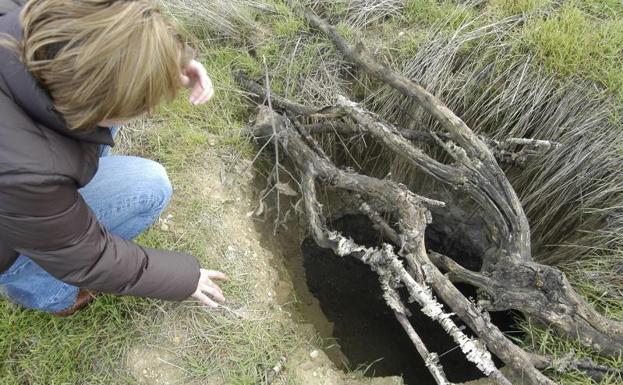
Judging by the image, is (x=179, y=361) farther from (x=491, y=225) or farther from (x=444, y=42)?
(x=444, y=42)

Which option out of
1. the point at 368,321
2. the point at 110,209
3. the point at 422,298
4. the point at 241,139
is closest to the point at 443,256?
the point at 422,298

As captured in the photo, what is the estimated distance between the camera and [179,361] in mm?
1833

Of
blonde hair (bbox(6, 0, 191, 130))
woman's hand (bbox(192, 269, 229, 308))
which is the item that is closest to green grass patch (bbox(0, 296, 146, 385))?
woman's hand (bbox(192, 269, 229, 308))

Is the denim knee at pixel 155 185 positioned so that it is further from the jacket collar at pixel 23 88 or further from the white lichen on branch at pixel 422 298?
the white lichen on branch at pixel 422 298

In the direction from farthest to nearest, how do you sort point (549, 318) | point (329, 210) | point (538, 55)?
point (329, 210) < point (538, 55) < point (549, 318)

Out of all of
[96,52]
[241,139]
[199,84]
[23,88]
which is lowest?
[241,139]

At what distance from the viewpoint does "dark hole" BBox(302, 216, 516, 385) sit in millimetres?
2521

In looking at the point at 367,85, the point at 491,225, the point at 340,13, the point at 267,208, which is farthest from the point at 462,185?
the point at 340,13

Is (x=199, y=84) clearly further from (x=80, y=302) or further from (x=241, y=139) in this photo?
(x=80, y=302)

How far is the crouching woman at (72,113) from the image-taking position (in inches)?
41.4

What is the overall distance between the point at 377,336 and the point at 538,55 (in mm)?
1583

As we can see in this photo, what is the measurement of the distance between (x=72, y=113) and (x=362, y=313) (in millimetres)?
1982

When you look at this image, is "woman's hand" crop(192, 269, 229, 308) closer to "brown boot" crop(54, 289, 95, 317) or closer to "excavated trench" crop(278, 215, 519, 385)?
"brown boot" crop(54, 289, 95, 317)

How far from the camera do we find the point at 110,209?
5.65 ft
